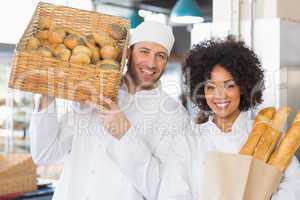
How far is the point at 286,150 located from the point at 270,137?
2.5 inches

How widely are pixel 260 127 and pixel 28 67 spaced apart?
2.52ft

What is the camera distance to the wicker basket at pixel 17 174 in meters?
2.58

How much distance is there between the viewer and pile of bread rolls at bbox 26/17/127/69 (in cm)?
143

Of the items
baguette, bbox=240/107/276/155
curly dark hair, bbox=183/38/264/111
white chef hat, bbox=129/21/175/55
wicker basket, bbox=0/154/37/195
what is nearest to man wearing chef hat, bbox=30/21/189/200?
white chef hat, bbox=129/21/175/55

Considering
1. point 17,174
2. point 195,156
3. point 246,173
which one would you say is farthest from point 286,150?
point 17,174

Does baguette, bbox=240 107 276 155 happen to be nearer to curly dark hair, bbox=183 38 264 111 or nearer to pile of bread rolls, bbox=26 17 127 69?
curly dark hair, bbox=183 38 264 111

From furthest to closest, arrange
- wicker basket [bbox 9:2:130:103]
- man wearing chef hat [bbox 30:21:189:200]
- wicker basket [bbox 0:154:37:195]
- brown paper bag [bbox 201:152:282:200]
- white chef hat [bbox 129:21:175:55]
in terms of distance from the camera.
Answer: wicker basket [bbox 0:154:37:195], white chef hat [bbox 129:21:175:55], man wearing chef hat [bbox 30:21:189:200], wicker basket [bbox 9:2:130:103], brown paper bag [bbox 201:152:282:200]

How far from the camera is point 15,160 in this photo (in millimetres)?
2752

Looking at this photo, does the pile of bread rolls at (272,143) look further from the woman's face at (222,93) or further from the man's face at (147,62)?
the man's face at (147,62)

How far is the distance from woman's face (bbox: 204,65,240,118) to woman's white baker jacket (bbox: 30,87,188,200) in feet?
0.62

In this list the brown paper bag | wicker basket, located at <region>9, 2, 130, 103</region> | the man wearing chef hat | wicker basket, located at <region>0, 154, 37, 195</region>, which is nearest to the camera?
the brown paper bag

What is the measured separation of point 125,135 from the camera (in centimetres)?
155

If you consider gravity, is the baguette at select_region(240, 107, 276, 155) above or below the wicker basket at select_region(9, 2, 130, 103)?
below

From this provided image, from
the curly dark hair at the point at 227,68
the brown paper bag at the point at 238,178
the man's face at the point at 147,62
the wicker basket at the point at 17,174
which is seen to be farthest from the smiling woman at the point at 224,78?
the wicker basket at the point at 17,174
